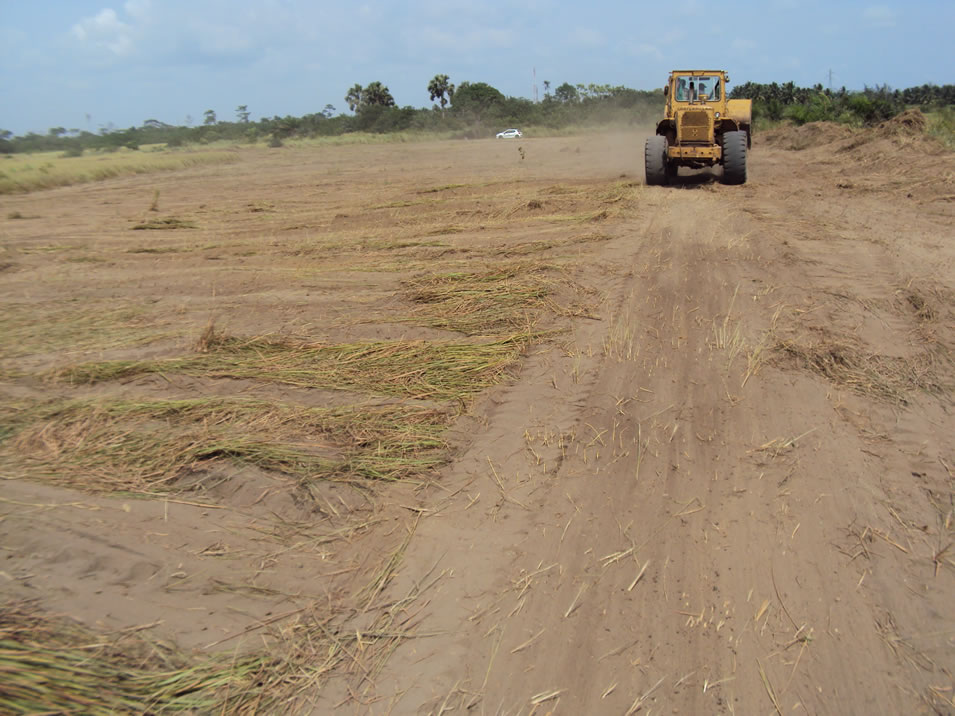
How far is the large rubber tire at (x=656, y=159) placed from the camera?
14.5 meters

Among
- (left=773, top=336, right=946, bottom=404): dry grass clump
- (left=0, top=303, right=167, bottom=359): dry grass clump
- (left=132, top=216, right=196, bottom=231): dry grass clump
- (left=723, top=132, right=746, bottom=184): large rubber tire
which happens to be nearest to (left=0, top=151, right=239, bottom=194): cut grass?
(left=132, top=216, right=196, bottom=231): dry grass clump

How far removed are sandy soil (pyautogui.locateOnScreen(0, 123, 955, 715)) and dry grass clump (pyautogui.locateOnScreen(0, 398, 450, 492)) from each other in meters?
0.13

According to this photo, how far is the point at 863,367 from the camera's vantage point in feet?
17.1

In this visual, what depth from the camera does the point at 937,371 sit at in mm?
5152

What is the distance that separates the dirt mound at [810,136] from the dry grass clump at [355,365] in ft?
75.0

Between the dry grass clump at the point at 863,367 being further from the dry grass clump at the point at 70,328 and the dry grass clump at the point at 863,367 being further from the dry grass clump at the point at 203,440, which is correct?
the dry grass clump at the point at 70,328

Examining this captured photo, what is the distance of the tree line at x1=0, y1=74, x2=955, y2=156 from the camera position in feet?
162

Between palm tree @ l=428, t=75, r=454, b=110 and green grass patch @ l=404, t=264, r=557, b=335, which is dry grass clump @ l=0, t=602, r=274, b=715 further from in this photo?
palm tree @ l=428, t=75, r=454, b=110

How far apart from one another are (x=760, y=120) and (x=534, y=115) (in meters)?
31.1

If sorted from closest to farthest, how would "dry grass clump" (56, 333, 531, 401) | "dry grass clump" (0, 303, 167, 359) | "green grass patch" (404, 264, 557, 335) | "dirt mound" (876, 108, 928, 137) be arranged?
"dry grass clump" (56, 333, 531, 401), "green grass patch" (404, 264, 557, 335), "dry grass clump" (0, 303, 167, 359), "dirt mound" (876, 108, 928, 137)

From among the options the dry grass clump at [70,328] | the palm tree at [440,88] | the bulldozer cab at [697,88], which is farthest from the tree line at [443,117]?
the dry grass clump at [70,328]

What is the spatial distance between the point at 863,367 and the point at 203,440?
509 cm

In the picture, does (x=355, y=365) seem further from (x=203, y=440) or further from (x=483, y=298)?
(x=483, y=298)

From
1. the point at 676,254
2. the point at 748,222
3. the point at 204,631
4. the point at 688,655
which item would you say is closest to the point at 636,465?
the point at 688,655
